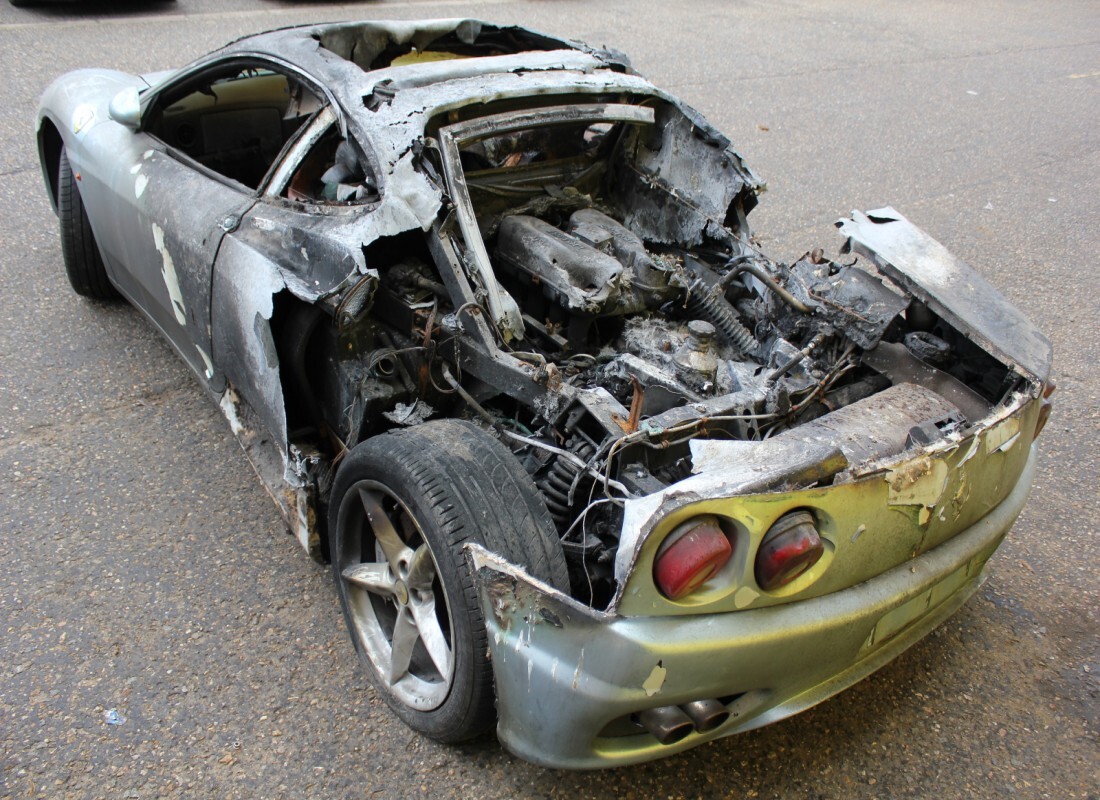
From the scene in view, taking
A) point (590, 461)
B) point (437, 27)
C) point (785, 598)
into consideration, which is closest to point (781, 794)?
point (785, 598)

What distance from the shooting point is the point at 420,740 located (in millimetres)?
2549

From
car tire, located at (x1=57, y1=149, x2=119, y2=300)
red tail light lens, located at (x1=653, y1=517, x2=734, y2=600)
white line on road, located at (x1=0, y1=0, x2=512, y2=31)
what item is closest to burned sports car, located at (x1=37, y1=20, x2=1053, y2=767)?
red tail light lens, located at (x1=653, y1=517, x2=734, y2=600)

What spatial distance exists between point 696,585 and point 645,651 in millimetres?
188

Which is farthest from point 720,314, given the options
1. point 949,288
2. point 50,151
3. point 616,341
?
point 50,151

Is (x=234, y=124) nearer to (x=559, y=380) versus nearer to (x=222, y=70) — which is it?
(x=222, y=70)

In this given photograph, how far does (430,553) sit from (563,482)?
455 mm

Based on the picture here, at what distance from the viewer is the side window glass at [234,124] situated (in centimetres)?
402

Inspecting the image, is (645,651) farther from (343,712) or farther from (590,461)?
(343,712)

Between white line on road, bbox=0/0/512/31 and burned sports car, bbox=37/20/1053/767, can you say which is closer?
burned sports car, bbox=37/20/1053/767

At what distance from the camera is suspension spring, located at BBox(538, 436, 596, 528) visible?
2.55 meters

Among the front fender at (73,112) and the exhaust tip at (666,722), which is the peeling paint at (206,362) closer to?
the front fender at (73,112)

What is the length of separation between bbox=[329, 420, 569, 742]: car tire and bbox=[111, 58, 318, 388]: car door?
102cm

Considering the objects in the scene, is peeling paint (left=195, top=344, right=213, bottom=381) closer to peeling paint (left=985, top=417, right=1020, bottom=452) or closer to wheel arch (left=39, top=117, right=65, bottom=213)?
wheel arch (left=39, top=117, right=65, bottom=213)

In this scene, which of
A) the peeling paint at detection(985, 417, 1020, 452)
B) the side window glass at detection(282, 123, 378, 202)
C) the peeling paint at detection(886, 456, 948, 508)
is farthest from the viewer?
the side window glass at detection(282, 123, 378, 202)
